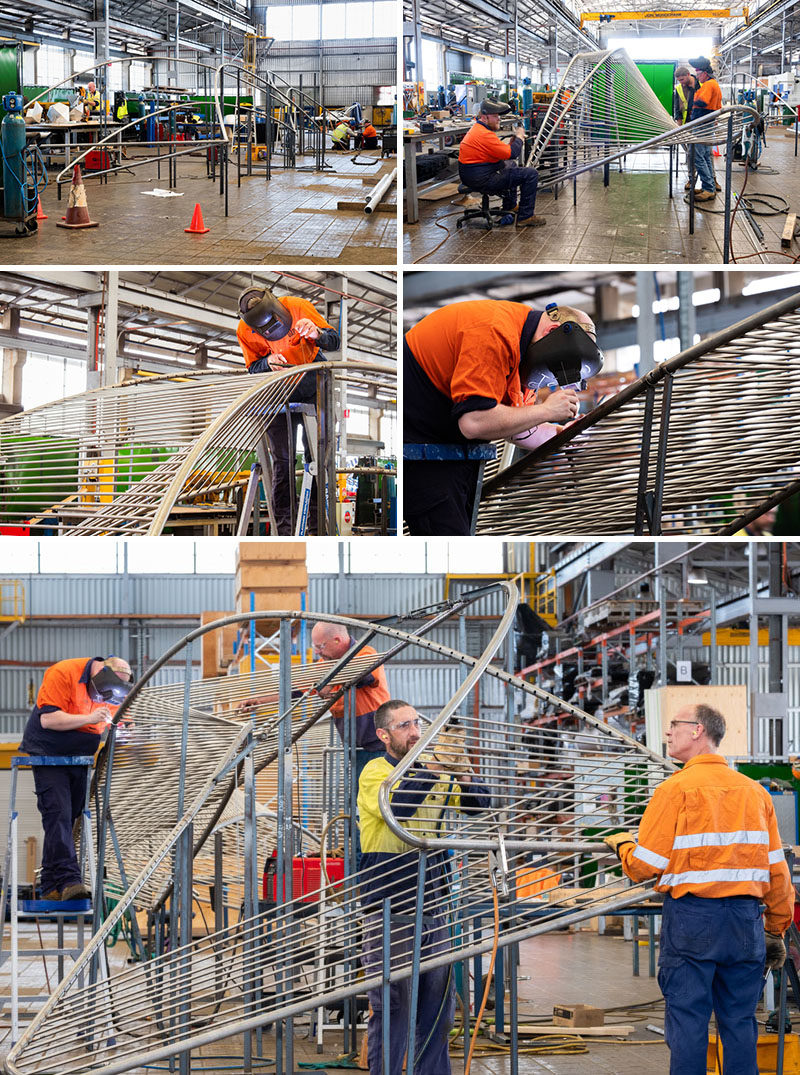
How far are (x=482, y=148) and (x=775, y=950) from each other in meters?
5.95

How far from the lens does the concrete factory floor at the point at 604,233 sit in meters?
6.06

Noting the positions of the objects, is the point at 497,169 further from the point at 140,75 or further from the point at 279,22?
the point at 140,75

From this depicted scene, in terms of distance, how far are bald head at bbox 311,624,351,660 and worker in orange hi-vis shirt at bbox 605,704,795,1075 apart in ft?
8.33

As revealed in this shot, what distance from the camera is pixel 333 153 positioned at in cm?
1462

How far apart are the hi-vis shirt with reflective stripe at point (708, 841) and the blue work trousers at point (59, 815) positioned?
3047mm

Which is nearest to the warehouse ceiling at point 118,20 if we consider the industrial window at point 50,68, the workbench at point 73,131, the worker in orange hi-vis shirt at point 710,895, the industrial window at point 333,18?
the industrial window at point 50,68

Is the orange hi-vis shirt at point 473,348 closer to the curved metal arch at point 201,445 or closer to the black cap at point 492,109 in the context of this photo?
the curved metal arch at point 201,445

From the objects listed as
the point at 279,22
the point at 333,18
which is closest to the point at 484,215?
the point at 333,18

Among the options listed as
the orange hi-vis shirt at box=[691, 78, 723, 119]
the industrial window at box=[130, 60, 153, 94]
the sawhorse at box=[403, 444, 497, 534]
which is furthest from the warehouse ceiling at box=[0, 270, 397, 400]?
the industrial window at box=[130, 60, 153, 94]

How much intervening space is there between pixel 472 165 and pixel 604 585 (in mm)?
9154

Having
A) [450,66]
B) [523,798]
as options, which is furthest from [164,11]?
[523,798]

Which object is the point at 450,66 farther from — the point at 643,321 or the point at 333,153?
the point at 643,321

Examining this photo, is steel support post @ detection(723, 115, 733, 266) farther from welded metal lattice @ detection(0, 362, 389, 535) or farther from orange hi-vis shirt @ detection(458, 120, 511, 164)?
orange hi-vis shirt @ detection(458, 120, 511, 164)

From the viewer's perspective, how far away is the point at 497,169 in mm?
7480
